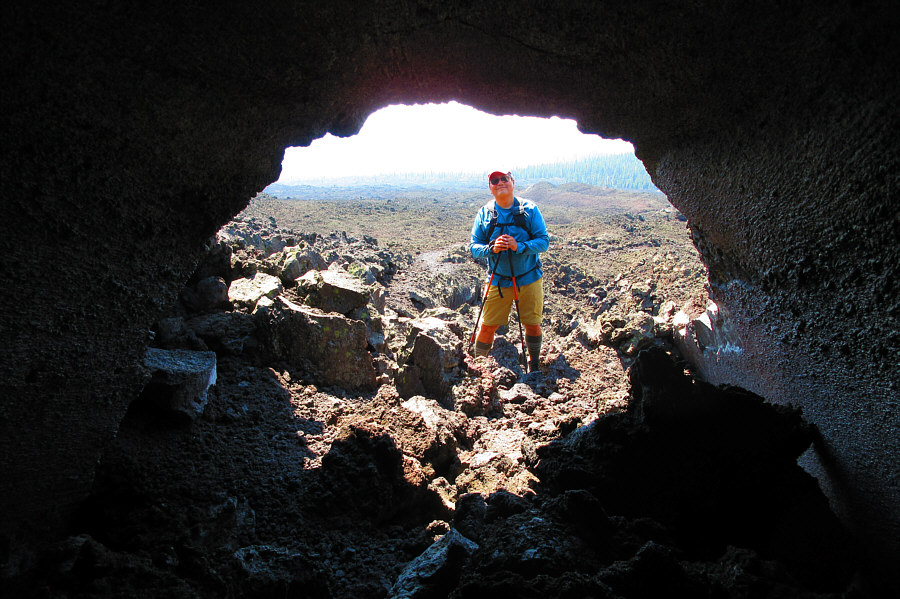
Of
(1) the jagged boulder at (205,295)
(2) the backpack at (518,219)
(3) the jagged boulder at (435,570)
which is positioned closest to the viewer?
(3) the jagged boulder at (435,570)

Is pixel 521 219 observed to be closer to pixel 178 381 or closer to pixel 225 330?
pixel 225 330

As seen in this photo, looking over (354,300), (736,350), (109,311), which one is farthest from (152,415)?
(736,350)

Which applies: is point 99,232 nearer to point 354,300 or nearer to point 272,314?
point 272,314

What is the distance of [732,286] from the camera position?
2.58 m

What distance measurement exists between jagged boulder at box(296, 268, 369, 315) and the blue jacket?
118 centimetres

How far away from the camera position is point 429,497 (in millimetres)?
2680

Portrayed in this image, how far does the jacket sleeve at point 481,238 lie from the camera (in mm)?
4457

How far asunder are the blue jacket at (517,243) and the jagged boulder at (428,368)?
89cm

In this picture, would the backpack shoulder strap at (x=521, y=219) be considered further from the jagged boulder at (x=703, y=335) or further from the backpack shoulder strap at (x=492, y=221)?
the jagged boulder at (x=703, y=335)

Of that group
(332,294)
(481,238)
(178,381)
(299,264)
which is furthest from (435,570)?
(299,264)

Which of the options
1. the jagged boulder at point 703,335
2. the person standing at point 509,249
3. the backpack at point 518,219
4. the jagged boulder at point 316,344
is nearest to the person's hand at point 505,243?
the person standing at point 509,249

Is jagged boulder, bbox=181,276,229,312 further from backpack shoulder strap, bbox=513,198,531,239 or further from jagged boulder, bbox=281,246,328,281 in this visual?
backpack shoulder strap, bbox=513,198,531,239

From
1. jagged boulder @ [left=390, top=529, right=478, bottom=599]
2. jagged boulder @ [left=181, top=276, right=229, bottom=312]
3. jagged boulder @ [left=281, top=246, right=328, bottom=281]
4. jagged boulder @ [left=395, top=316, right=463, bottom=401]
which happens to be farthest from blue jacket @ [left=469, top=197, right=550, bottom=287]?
jagged boulder @ [left=390, top=529, right=478, bottom=599]

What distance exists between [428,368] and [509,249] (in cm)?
133
